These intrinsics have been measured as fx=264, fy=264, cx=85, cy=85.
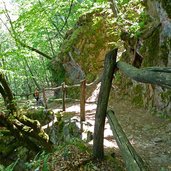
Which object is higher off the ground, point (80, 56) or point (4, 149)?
point (80, 56)

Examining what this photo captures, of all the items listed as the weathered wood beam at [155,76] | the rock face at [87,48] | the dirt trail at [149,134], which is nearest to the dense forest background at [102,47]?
the rock face at [87,48]

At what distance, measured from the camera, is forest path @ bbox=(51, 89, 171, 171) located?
17.7 feet

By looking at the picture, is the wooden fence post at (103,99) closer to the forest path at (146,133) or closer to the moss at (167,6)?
the forest path at (146,133)

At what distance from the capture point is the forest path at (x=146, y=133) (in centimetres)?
539

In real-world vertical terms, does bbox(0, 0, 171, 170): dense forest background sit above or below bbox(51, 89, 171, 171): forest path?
above

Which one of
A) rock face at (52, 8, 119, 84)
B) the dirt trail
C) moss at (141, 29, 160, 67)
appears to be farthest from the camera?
rock face at (52, 8, 119, 84)

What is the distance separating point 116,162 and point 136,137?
2.92m

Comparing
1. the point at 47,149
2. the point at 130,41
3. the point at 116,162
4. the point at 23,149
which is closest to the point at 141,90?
the point at 130,41

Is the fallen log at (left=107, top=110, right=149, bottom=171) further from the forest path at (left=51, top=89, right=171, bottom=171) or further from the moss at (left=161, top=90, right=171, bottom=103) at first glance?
the moss at (left=161, top=90, right=171, bottom=103)

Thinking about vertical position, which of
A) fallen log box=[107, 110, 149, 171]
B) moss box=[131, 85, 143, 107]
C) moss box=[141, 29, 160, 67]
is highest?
moss box=[141, 29, 160, 67]

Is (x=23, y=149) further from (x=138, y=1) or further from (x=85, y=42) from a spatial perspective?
(x=85, y=42)

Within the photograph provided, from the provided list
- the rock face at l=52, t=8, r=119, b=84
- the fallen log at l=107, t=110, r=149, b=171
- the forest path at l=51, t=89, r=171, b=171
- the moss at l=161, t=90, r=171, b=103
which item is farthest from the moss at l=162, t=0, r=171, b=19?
the rock face at l=52, t=8, r=119, b=84

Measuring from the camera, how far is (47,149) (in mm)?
8633

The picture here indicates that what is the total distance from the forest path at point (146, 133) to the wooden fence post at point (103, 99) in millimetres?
1164
